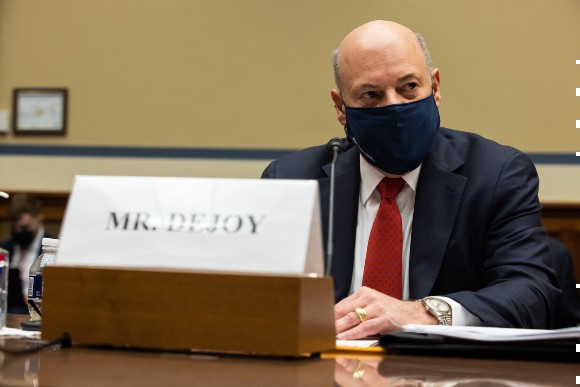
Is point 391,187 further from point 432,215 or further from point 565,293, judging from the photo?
point 565,293

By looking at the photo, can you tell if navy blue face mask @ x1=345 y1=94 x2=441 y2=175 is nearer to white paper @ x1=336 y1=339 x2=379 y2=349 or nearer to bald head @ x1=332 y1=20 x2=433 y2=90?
bald head @ x1=332 y1=20 x2=433 y2=90

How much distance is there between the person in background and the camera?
5.48 m

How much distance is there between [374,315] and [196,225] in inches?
22.3

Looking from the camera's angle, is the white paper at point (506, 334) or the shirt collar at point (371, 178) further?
the shirt collar at point (371, 178)

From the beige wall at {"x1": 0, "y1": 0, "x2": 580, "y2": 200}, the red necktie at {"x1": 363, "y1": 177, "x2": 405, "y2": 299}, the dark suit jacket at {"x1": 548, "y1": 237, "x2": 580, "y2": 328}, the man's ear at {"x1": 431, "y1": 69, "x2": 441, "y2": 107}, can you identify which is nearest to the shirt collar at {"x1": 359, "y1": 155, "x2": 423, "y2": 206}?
the red necktie at {"x1": 363, "y1": 177, "x2": 405, "y2": 299}

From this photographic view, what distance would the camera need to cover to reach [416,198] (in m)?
2.37

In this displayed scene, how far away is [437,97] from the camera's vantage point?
2.50 m

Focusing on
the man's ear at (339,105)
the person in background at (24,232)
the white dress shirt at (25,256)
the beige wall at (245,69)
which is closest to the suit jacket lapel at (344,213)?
the man's ear at (339,105)

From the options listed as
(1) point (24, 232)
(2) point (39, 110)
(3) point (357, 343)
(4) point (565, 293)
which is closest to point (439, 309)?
(3) point (357, 343)

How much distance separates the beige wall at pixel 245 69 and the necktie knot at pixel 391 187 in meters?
3.65

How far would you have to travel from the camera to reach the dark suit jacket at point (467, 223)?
2238 mm

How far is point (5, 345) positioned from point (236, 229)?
0.42 metres

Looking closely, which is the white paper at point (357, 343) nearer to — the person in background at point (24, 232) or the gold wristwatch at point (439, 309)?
the gold wristwatch at point (439, 309)

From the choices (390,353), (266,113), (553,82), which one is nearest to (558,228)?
(553,82)
